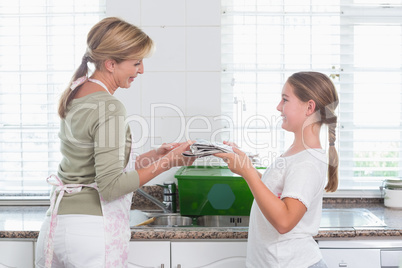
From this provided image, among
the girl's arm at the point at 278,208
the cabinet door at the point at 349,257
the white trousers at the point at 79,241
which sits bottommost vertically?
the cabinet door at the point at 349,257

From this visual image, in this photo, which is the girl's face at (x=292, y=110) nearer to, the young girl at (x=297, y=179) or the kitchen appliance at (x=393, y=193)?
the young girl at (x=297, y=179)

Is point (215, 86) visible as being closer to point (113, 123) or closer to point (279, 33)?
point (279, 33)

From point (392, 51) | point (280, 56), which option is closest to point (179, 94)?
A: point (280, 56)

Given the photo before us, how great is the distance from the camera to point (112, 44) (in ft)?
4.41

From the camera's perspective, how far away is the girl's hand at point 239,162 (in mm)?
1326

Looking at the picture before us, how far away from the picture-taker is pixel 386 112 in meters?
2.27

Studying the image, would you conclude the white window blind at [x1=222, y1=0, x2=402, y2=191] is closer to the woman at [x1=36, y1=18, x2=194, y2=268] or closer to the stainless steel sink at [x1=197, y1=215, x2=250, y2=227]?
the stainless steel sink at [x1=197, y1=215, x2=250, y2=227]

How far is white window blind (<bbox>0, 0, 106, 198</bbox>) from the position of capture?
2283 millimetres

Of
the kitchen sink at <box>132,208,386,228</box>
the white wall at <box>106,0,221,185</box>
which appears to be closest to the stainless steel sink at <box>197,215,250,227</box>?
the kitchen sink at <box>132,208,386,228</box>

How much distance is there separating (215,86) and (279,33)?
16.8 inches

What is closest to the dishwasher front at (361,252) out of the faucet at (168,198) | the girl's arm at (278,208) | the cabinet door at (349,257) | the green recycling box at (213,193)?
the cabinet door at (349,257)

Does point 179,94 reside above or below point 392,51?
below

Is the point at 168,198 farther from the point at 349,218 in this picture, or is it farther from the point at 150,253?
the point at 349,218

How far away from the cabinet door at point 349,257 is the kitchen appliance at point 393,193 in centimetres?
48
